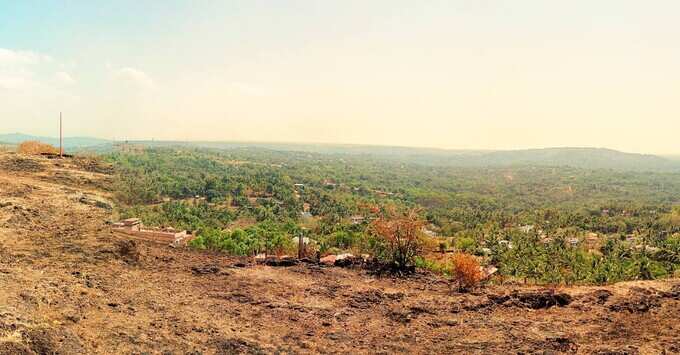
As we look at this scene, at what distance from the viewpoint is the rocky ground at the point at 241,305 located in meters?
6.33

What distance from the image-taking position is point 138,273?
9000 mm

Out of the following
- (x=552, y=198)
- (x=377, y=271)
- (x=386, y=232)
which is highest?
(x=386, y=232)

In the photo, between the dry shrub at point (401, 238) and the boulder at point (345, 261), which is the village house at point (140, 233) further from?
the dry shrub at point (401, 238)

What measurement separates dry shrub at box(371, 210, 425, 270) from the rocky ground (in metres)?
1.06

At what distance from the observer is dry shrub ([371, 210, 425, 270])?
40.3 ft

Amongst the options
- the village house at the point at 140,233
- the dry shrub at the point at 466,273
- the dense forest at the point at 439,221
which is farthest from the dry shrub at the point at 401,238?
the village house at the point at 140,233

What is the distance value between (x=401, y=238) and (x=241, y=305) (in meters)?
5.81

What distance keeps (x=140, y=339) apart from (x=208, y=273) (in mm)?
3969

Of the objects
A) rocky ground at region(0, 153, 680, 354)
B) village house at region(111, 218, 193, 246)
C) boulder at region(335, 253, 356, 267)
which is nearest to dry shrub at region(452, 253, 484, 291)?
rocky ground at region(0, 153, 680, 354)

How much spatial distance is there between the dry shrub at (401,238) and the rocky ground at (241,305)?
106cm

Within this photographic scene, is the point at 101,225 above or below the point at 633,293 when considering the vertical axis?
above

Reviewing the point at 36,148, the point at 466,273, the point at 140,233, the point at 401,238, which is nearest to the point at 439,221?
the point at 140,233

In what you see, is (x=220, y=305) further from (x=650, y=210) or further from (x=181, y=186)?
(x=650, y=210)

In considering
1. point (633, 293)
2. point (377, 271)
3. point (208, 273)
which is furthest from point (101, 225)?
point (633, 293)
